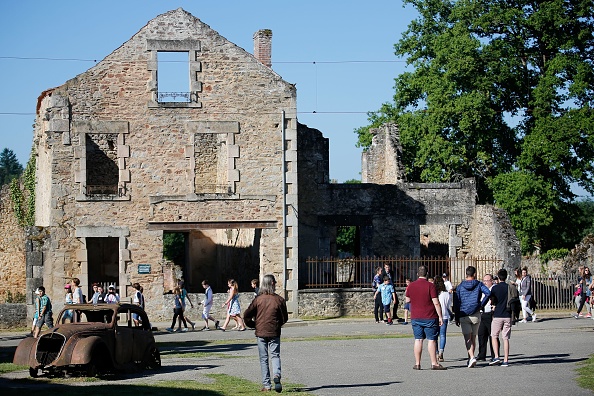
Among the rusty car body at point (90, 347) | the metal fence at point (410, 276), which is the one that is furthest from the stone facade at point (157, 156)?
the rusty car body at point (90, 347)

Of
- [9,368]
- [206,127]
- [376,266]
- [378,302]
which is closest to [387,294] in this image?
[378,302]

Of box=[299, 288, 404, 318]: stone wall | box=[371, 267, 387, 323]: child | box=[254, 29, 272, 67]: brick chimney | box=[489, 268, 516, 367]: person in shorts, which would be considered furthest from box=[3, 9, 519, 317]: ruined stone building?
box=[489, 268, 516, 367]: person in shorts

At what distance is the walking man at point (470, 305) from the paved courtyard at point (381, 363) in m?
0.59

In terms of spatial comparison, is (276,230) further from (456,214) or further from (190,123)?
(456,214)

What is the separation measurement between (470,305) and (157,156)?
16353 millimetres

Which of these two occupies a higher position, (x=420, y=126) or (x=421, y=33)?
(x=421, y=33)

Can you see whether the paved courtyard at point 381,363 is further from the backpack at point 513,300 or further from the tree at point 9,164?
the tree at point 9,164

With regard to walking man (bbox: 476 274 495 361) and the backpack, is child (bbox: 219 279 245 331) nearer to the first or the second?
the backpack

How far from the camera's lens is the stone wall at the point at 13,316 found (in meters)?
31.0

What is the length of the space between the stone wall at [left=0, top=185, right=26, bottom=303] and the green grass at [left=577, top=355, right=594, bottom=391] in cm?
2691

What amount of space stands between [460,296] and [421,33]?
31.0 meters

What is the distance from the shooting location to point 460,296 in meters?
18.3

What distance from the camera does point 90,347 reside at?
16.8 m

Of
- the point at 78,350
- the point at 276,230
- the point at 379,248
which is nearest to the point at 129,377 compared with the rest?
the point at 78,350
